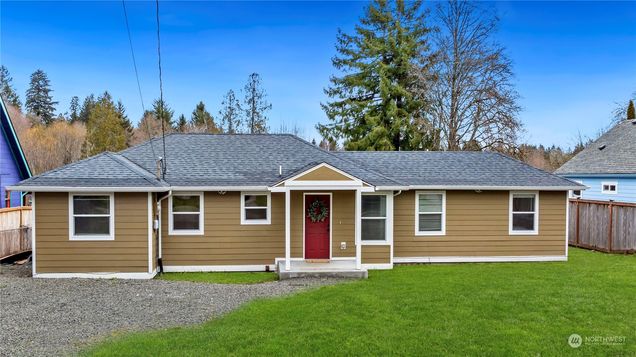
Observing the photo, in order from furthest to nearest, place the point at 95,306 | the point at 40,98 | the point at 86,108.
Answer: the point at 86,108, the point at 40,98, the point at 95,306

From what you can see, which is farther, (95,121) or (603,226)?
(95,121)

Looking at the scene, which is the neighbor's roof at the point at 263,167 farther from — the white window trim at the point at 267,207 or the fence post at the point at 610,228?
the fence post at the point at 610,228

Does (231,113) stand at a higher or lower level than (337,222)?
higher

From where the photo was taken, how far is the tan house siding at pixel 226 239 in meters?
11.0

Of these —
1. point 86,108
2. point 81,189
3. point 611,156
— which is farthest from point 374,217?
point 86,108

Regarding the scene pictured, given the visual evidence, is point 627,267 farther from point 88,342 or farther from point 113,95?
point 113,95

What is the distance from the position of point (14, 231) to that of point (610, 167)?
25.0m

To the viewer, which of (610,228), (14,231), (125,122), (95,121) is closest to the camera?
(14,231)

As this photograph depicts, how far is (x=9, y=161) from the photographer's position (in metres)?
14.2

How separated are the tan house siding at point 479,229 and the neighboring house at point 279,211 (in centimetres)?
3

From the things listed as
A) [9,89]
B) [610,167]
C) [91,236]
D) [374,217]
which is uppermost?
[9,89]

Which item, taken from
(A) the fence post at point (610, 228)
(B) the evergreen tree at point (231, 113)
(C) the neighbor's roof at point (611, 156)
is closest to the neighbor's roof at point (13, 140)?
(B) the evergreen tree at point (231, 113)

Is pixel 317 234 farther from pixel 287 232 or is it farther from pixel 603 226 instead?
pixel 603 226

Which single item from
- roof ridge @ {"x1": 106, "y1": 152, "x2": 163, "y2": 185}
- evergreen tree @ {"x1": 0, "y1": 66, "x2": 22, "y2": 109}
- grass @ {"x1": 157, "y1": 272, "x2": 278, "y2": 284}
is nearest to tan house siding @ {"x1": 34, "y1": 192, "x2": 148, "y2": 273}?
roof ridge @ {"x1": 106, "y1": 152, "x2": 163, "y2": 185}
